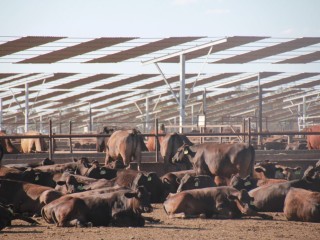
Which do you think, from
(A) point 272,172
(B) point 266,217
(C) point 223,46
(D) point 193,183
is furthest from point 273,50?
(B) point 266,217

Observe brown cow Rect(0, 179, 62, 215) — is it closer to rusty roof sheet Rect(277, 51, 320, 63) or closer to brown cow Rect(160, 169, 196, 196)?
brown cow Rect(160, 169, 196, 196)

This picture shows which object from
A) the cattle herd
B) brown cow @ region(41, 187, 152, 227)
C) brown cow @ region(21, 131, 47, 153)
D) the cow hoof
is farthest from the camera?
brown cow @ region(21, 131, 47, 153)

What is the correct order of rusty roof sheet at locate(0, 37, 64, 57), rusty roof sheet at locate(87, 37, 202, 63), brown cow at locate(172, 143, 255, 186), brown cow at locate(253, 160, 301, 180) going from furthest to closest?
rusty roof sheet at locate(87, 37, 202, 63) → rusty roof sheet at locate(0, 37, 64, 57) → brown cow at locate(253, 160, 301, 180) → brown cow at locate(172, 143, 255, 186)

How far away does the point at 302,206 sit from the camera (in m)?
10.3

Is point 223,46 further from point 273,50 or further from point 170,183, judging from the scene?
point 170,183

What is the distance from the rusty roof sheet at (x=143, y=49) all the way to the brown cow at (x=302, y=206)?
1694 centimetres

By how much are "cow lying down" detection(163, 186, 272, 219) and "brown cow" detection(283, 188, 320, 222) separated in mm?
476

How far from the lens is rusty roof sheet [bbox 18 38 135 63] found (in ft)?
88.5

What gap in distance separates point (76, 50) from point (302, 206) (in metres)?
19.0

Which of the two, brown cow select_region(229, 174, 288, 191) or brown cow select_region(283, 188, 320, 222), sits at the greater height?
brown cow select_region(229, 174, 288, 191)

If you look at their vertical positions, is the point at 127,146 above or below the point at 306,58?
below

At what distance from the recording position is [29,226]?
9.81 metres

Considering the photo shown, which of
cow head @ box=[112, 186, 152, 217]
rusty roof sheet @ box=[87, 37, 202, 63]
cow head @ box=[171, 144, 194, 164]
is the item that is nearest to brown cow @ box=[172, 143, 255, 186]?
cow head @ box=[171, 144, 194, 164]

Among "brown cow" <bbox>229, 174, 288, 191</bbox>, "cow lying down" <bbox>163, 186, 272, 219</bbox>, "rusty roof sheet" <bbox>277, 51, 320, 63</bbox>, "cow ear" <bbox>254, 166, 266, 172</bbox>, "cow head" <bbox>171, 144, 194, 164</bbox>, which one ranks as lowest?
"cow lying down" <bbox>163, 186, 272, 219</bbox>
